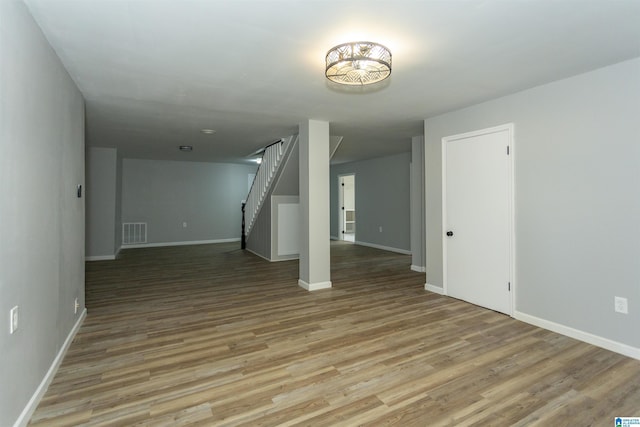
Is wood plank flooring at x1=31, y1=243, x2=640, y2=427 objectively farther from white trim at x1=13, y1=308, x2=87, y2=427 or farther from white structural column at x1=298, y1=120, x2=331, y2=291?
white structural column at x1=298, y1=120, x2=331, y2=291

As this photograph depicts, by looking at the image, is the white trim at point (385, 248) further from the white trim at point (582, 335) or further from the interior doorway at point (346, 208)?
the white trim at point (582, 335)

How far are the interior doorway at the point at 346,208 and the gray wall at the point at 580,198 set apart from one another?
6704mm

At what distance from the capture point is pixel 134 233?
8.53 m

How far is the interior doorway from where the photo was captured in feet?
33.6

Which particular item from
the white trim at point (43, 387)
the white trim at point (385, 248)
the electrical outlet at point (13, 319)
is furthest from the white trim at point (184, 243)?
the electrical outlet at point (13, 319)

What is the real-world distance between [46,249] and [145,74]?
166cm

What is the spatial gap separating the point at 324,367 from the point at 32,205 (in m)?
2.19

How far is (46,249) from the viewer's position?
224cm

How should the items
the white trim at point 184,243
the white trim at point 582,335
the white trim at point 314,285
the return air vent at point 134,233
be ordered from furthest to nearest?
the white trim at point 184,243
the return air vent at point 134,233
the white trim at point 314,285
the white trim at point 582,335

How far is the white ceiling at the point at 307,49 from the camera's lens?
1932mm

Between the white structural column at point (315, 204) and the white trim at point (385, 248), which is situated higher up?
the white structural column at point (315, 204)

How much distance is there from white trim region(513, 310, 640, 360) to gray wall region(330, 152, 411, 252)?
418cm

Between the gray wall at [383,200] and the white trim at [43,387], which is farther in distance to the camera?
the gray wall at [383,200]

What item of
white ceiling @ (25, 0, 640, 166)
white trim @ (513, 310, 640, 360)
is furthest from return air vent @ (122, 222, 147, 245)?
white trim @ (513, 310, 640, 360)
